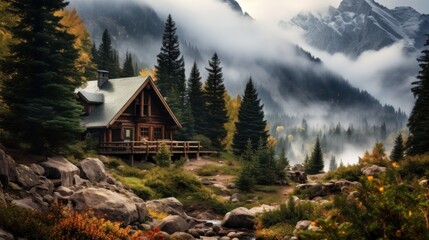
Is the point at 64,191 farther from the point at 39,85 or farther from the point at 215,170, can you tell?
the point at 215,170

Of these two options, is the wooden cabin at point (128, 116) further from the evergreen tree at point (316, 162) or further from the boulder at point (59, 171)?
the evergreen tree at point (316, 162)

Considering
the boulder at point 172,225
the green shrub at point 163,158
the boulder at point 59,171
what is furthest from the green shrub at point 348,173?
the boulder at point 59,171

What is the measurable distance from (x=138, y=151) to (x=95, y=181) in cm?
1542

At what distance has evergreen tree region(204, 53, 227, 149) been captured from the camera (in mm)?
59125

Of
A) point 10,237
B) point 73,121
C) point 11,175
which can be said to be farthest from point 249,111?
point 10,237

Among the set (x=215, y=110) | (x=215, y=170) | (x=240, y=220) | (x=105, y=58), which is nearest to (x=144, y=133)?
(x=215, y=170)

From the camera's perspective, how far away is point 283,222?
17.9 m

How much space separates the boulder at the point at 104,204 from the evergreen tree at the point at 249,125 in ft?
131

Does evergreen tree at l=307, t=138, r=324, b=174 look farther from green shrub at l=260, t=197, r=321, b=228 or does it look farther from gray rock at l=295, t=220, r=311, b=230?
gray rock at l=295, t=220, r=311, b=230

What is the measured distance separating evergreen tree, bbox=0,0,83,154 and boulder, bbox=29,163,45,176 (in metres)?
3.36

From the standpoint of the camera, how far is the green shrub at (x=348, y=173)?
27375mm

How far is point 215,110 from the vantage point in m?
61.0

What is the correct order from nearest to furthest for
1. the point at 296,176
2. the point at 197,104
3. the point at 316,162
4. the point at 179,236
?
the point at 179,236
the point at 296,176
the point at 316,162
the point at 197,104

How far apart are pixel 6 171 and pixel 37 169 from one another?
360 cm
